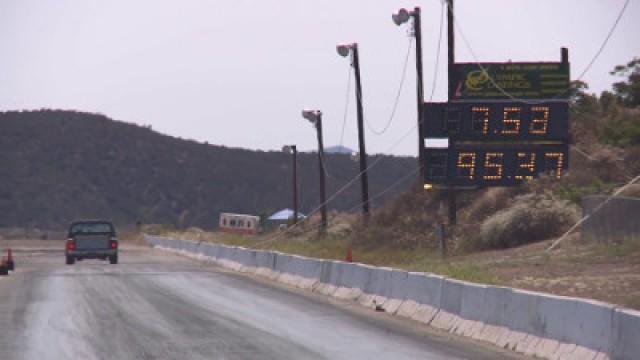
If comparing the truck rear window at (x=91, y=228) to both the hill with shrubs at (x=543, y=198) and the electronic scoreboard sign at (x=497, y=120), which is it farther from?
the electronic scoreboard sign at (x=497, y=120)

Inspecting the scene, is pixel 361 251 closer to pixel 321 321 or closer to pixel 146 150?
pixel 321 321

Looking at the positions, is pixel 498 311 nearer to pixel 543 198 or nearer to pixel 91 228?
pixel 543 198

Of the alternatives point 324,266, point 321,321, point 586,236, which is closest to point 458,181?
point 586,236

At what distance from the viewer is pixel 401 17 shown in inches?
1837

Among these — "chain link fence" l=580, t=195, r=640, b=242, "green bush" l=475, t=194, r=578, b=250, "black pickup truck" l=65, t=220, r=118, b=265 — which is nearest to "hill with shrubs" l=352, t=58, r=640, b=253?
"green bush" l=475, t=194, r=578, b=250

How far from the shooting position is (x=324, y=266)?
30.9 metres

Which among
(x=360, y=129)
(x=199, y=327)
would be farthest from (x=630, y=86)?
(x=199, y=327)

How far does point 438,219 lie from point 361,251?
16.1ft

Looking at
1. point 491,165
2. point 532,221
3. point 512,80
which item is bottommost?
point 532,221

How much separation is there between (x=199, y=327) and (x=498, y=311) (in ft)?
16.1

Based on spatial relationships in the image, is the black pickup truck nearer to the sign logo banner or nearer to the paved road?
the sign logo banner

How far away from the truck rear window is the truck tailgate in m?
0.22

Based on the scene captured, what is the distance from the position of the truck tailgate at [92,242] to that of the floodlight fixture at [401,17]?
15435mm

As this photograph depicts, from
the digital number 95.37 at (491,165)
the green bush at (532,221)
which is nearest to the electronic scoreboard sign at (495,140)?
the digital number 95.37 at (491,165)
